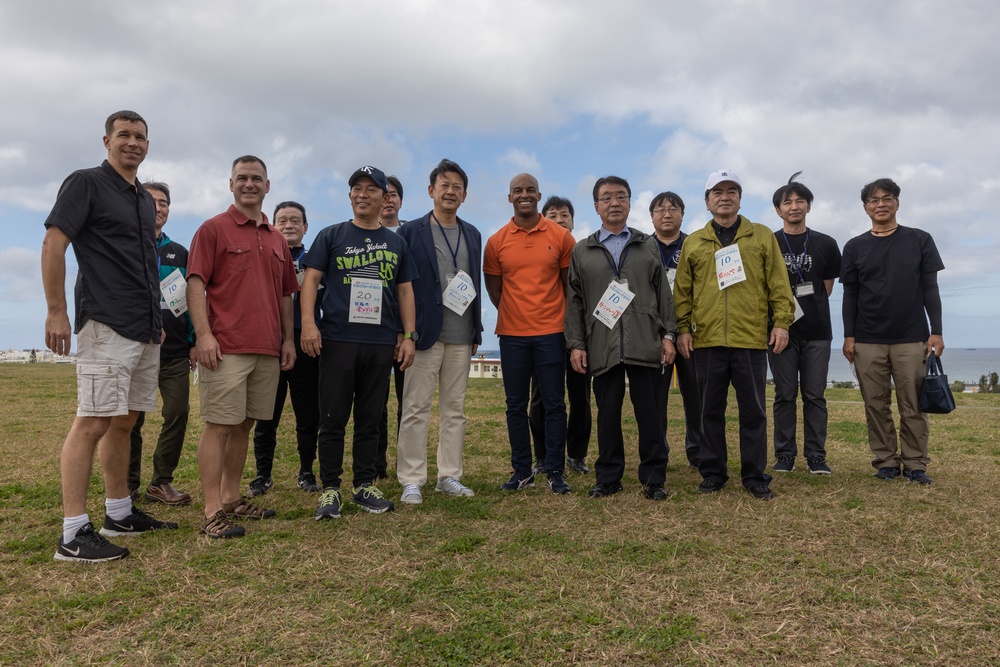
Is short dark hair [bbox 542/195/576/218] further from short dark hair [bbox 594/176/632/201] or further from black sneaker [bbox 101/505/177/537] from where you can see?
black sneaker [bbox 101/505/177/537]

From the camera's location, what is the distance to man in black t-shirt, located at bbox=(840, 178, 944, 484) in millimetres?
5148

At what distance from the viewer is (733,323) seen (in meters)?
4.54

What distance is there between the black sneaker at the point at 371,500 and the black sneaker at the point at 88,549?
1.37 metres

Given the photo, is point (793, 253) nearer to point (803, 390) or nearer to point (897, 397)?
point (803, 390)

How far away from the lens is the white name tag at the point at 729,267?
14.9 ft

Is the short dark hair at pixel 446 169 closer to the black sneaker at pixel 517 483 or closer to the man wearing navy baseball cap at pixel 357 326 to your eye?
the man wearing navy baseball cap at pixel 357 326

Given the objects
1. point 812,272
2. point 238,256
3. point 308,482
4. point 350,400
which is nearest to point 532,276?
point 350,400

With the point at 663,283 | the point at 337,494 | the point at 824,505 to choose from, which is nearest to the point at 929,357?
the point at 824,505

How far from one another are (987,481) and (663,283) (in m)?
3.04

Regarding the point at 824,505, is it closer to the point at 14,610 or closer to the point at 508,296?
the point at 508,296

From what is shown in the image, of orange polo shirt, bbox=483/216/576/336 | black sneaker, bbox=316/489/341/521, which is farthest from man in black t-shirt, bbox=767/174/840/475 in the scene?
black sneaker, bbox=316/489/341/521

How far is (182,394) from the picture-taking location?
15.6ft

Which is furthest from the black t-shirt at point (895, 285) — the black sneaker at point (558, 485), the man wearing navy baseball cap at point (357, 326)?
the man wearing navy baseball cap at point (357, 326)

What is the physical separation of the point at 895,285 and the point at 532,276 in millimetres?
3011
